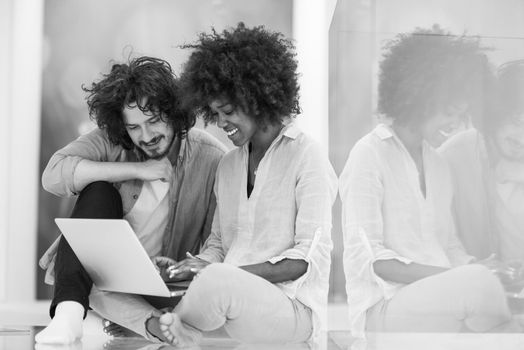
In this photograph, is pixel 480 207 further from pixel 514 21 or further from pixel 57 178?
pixel 57 178

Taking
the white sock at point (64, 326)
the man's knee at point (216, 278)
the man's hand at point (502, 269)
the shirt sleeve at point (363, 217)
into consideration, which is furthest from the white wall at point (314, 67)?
the man's hand at point (502, 269)

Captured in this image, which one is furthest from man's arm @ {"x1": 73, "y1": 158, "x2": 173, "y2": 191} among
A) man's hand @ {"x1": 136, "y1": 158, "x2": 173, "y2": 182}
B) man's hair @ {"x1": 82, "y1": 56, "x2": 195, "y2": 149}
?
man's hair @ {"x1": 82, "y1": 56, "x2": 195, "y2": 149}

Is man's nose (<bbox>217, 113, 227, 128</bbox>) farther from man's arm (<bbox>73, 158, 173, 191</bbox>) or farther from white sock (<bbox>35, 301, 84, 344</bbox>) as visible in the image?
white sock (<bbox>35, 301, 84, 344</bbox>)

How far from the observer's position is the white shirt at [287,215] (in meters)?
1.91

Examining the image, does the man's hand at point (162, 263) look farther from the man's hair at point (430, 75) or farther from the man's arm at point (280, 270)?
the man's hair at point (430, 75)

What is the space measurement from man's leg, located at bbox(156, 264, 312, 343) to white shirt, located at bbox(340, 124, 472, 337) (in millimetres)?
165

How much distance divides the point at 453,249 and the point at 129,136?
41.1 inches

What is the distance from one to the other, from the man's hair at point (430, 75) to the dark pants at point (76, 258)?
750 mm

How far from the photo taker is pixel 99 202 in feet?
6.77

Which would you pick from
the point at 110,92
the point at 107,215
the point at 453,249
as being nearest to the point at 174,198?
the point at 107,215

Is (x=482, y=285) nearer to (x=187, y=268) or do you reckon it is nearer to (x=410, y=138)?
(x=410, y=138)

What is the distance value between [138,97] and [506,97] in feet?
3.48

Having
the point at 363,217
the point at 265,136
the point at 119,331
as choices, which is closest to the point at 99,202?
the point at 119,331

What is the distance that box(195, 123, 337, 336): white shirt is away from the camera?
6.26 ft
